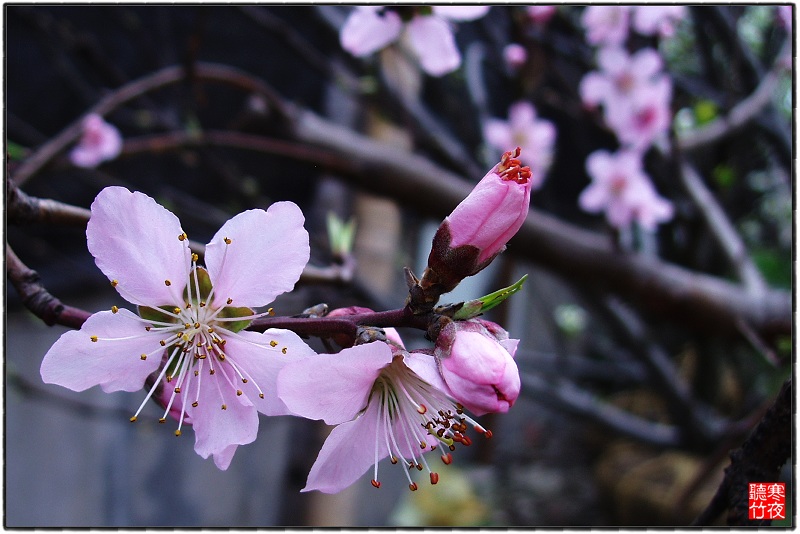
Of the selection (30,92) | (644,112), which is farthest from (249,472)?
(644,112)

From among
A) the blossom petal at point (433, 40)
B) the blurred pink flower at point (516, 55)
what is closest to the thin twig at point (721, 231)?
the blurred pink flower at point (516, 55)

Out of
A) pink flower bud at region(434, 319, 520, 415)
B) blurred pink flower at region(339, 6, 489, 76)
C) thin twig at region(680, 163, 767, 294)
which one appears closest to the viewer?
pink flower bud at region(434, 319, 520, 415)

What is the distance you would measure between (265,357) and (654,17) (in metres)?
1.39

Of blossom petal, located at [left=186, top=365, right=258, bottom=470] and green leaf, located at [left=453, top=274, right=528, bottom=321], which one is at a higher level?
green leaf, located at [left=453, top=274, right=528, bottom=321]

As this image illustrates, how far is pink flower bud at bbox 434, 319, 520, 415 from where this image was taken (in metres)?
0.35

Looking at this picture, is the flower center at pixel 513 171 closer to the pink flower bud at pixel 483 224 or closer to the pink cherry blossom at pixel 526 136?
the pink flower bud at pixel 483 224

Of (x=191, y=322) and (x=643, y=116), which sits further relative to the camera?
(x=643, y=116)

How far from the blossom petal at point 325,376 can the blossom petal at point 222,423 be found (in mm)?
53

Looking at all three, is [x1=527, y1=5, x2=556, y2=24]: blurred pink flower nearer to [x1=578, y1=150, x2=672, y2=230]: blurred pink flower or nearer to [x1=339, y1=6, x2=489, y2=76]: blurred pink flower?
[x1=578, y1=150, x2=672, y2=230]: blurred pink flower

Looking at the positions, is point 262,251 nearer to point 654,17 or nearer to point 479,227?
point 479,227

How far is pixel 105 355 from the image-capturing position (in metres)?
0.39

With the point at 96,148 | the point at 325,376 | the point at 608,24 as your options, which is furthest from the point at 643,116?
the point at 325,376

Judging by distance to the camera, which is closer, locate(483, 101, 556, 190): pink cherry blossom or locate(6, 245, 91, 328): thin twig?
locate(6, 245, 91, 328): thin twig

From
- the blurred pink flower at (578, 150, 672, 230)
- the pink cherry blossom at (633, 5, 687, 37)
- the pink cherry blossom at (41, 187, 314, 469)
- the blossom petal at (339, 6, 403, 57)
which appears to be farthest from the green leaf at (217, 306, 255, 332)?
the pink cherry blossom at (633, 5, 687, 37)
